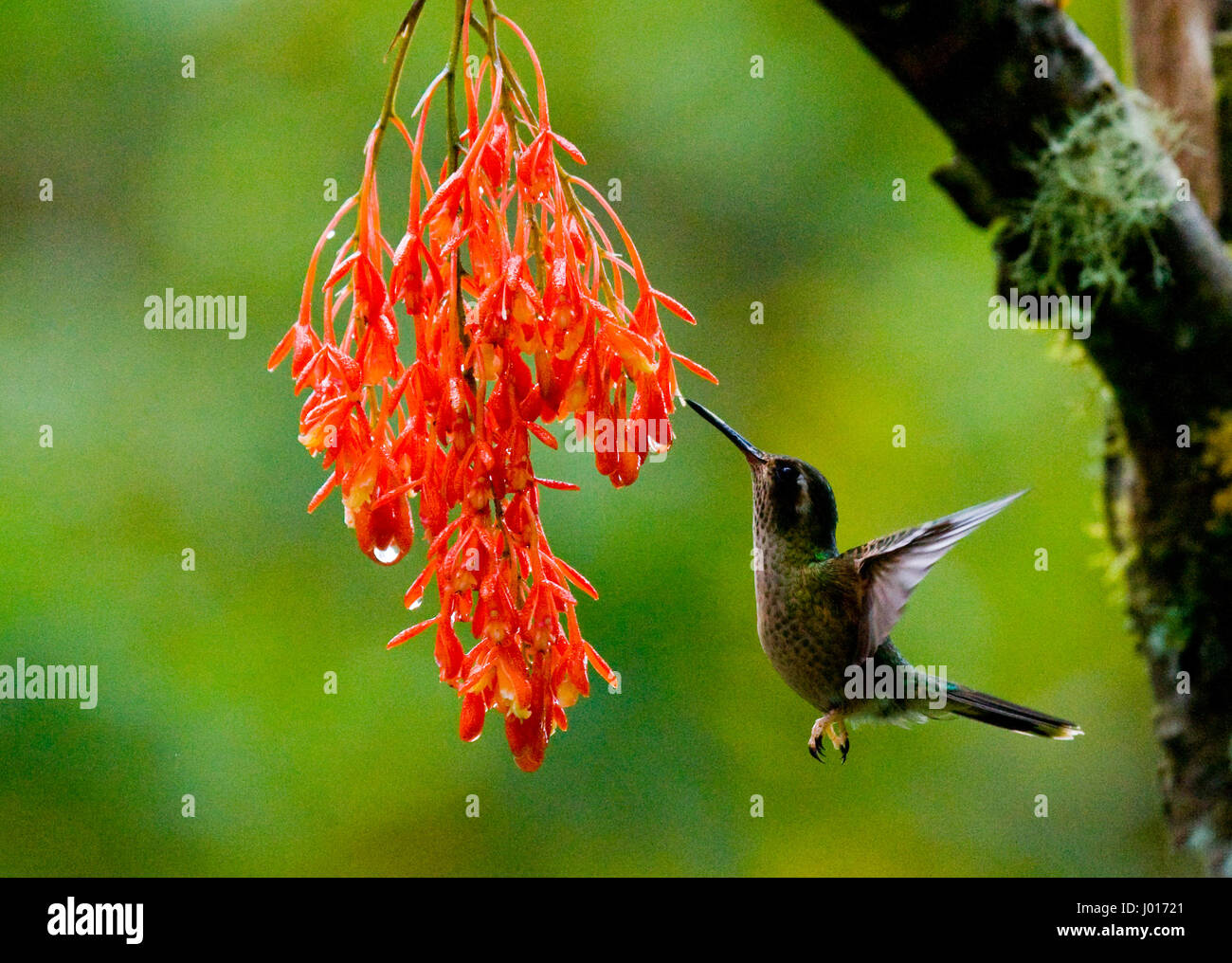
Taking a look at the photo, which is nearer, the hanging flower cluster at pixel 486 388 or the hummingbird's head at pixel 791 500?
the hanging flower cluster at pixel 486 388

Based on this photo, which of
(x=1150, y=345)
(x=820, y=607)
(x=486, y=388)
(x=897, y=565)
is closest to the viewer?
(x=486, y=388)

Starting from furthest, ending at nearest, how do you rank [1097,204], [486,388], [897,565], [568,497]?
[568,497] < [1097,204] < [897,565] < [486,388]

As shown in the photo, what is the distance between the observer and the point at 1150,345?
2.48m

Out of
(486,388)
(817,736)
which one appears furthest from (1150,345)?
(486,388)

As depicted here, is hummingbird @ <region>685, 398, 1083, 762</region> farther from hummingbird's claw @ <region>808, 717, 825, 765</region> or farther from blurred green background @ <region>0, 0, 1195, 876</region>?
blurred green background @ <region>0, 0, 1195, 876</region>

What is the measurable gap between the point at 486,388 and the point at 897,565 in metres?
0.80

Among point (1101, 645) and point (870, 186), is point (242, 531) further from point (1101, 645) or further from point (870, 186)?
point (1101, 645)

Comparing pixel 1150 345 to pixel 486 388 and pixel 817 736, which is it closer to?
pixel 817 736

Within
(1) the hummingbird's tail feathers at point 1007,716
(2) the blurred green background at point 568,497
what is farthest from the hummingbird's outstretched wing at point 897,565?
(2) the blurred green background at point 568,497

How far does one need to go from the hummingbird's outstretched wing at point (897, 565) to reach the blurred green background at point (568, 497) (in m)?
1.44

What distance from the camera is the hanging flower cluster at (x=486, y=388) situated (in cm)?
139

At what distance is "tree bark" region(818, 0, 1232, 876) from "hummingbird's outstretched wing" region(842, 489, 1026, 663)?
83cm

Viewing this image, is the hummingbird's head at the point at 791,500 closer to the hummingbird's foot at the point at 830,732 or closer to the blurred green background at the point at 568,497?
the hummingbird's foot at the point at 830,732

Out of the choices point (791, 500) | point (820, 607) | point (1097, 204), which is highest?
point (1097, 204)
